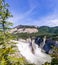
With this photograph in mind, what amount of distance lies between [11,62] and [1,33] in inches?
96.0

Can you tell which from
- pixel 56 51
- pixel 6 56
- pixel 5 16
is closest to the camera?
pixel 6 56

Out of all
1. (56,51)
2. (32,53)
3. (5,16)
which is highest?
(5,16)

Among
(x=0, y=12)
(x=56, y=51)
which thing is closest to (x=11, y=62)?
(x=0, y=12)

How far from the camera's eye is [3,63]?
10.5m

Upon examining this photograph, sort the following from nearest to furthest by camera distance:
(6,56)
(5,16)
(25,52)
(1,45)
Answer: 1. (6,56)
2. (1,45)
3. (5,16)
4. (25,52)

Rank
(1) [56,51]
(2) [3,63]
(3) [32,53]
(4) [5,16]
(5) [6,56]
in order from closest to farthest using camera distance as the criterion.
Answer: (2) [3,63], (5) [6,56], (4) [5,16], (1) [56,51], (3) [32,53]

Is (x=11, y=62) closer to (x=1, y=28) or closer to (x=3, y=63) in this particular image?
(x=3, y=63)

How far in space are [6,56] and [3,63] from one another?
123 centimetres

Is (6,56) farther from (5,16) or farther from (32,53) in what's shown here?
(32,53)

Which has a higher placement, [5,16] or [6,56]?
[5,16]

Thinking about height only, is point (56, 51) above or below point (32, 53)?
above

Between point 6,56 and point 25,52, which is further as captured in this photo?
point 25,52

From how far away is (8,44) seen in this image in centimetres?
1377

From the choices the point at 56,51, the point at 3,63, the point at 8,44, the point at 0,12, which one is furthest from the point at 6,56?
the point at 56,51
